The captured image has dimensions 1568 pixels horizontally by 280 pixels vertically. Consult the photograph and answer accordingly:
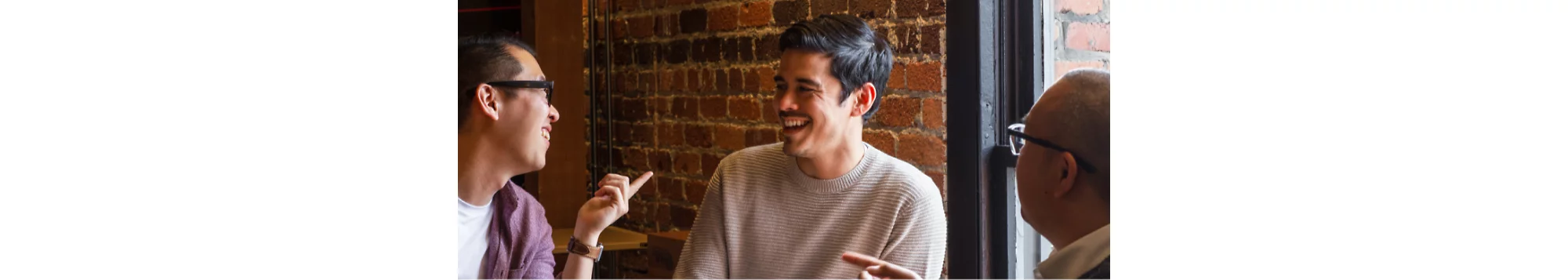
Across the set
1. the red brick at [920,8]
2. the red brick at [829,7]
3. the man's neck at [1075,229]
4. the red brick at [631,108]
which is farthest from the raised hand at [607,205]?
the man's neck at [1075,229]

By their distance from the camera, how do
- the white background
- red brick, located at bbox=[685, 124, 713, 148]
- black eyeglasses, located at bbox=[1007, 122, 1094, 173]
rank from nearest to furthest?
the white background → black eyeglasses, located at bbox=[1007, 122, 1094, 173] → red brick, located at bbox=[685, 124, 713, 148]

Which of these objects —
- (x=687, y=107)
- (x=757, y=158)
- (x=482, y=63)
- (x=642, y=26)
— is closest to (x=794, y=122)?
(x=757, y=158)

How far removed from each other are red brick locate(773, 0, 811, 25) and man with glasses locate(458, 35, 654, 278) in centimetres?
38

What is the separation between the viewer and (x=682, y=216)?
2.15 m

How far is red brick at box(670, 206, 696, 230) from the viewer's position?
2.15m

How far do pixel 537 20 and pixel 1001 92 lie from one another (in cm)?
78

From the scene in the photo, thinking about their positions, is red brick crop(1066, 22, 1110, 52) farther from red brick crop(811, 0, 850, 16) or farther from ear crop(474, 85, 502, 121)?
ear crop(474, 85, 502, 121)

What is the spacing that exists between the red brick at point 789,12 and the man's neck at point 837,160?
0.71 feet

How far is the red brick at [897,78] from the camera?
2076 mm

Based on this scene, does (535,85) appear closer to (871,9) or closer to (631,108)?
(631,108)

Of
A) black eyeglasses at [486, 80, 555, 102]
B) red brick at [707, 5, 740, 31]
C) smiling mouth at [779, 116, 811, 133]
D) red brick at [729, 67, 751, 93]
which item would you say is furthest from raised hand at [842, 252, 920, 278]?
black eyeglasses at [486, 80, 555, 102]
